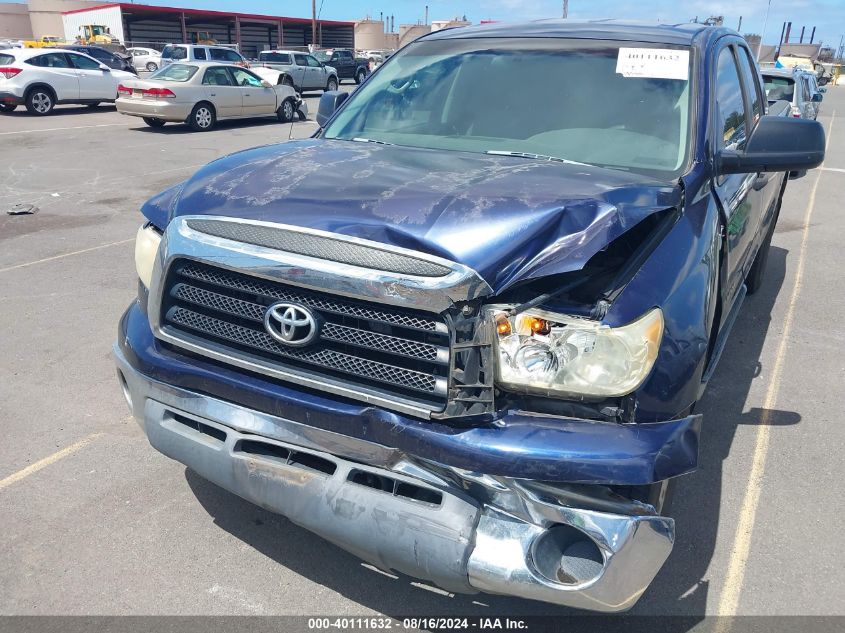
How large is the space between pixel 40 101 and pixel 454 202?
20.3 m

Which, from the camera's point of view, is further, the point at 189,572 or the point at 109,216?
the point at 109,216

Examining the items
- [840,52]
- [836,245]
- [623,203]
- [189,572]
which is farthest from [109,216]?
[840,52]

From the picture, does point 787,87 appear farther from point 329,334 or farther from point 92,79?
point 92,79

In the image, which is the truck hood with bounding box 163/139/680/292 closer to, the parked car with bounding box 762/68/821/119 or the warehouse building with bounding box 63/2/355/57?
the parked car with bounding box 762/68/821/119

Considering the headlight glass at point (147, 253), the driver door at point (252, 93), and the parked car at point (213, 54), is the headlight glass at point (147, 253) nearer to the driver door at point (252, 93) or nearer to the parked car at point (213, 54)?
the driver door at point (252, 93)

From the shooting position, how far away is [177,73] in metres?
17.1

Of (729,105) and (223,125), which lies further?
(223,125)

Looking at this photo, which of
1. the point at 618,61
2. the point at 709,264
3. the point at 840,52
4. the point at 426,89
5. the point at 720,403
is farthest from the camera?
the point at 840,52

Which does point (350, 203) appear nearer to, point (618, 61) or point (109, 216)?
point (618, 61)

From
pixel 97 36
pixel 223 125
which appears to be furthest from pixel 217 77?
pixel 97 36

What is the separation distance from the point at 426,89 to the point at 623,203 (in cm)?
182

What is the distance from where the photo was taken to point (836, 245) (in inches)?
324

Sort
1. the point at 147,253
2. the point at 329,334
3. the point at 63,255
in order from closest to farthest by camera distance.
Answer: the point at 329,334 < the point at 147,253 < the point at 63,255

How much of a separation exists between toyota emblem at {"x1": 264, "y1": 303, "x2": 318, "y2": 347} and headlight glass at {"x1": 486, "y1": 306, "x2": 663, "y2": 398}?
1.85 ft
